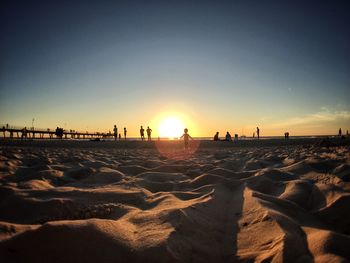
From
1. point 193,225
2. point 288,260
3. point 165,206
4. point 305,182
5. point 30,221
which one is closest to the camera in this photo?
point 288,260

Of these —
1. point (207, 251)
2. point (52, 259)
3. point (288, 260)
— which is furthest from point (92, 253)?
point (288, 260)

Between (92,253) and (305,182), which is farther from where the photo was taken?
(305,182)

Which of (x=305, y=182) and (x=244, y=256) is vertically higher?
(x=305, y=182)

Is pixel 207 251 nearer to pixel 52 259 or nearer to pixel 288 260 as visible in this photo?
pixel 288 260

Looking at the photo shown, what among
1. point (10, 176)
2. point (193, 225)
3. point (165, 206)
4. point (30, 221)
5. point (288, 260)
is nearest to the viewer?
point (288, 260)

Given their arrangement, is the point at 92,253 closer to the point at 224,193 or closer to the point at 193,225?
the point at 193,225

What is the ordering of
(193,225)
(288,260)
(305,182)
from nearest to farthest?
1. (288,260)
2. (193,225)
3. (305,182)

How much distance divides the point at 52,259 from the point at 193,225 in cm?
89

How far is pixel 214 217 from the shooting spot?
6.91ft

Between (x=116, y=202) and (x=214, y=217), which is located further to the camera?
(x=116, y=202)

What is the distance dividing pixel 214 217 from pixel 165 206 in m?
0.48

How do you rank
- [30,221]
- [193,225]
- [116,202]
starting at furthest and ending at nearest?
[116,202], [30,221], [193,225]

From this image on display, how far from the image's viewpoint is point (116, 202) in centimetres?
258

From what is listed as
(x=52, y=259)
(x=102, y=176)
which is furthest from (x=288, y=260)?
(x=102, y=176)
